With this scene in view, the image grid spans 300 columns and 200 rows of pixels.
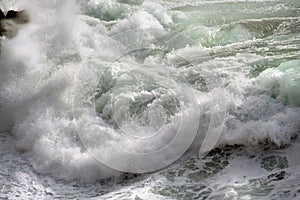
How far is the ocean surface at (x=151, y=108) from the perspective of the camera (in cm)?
685

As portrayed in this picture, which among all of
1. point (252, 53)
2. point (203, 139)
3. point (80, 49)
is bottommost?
point (203, 139)

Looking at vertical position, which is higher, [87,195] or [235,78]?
[235,78]

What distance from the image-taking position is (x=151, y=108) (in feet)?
26.8

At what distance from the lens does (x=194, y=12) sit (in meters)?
13.0

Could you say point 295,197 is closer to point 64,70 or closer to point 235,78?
point 235,78

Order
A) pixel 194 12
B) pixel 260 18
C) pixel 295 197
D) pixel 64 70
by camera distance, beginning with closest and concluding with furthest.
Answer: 1. pixel 295 197
2. pixel 64 70
3. pixel 260 18
4. pixel 194 12

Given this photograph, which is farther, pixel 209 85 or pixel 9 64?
pixel 9 64

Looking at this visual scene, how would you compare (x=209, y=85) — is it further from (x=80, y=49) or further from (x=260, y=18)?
(x=260, y=18)

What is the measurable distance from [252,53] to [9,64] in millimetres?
4883

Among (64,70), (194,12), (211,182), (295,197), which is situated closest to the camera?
(295,197)

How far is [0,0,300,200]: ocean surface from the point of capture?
6.85 meters

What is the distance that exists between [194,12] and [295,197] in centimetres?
798

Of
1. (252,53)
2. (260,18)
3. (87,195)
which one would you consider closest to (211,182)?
(87,195)

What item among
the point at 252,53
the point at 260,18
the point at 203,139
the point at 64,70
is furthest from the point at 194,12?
the point at 203,139
